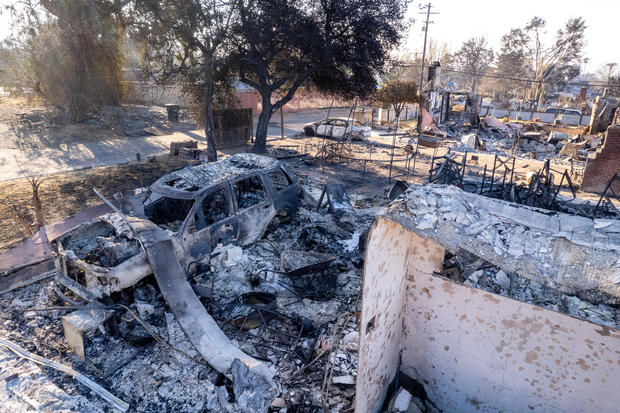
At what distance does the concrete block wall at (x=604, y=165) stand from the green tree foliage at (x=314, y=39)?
9177 millimetres

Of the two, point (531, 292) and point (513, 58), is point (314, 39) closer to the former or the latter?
point (531, 292)

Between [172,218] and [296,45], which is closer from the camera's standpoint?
[172,218]

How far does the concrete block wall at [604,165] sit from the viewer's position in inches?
458

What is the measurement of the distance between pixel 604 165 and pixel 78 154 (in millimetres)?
20264

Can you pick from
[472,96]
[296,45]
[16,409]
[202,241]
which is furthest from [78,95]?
[472,96]

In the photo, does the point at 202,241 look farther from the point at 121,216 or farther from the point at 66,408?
the point at 66,408

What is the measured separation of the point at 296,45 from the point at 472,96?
16674 millimetres

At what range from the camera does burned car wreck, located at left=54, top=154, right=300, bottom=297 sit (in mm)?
5078

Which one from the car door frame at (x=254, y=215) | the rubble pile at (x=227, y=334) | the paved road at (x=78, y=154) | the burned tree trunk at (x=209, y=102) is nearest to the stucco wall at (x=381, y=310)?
the rubble pile at (x=227, y=334)

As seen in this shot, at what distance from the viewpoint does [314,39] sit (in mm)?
14750

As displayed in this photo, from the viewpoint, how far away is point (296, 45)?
15180mm

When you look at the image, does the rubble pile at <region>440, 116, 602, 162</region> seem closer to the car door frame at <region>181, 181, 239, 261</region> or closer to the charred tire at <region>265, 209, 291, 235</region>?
the charred tire at <region>265, 209, 291, 235</region>

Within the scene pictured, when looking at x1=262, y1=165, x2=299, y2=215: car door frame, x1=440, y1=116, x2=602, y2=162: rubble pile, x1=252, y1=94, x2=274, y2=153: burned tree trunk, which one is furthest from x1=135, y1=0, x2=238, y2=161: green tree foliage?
x1=440, y1=116, x2=602, y2=162: rubble pile

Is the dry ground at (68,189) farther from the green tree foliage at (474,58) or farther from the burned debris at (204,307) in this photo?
the green tree foliage at (474,58)
